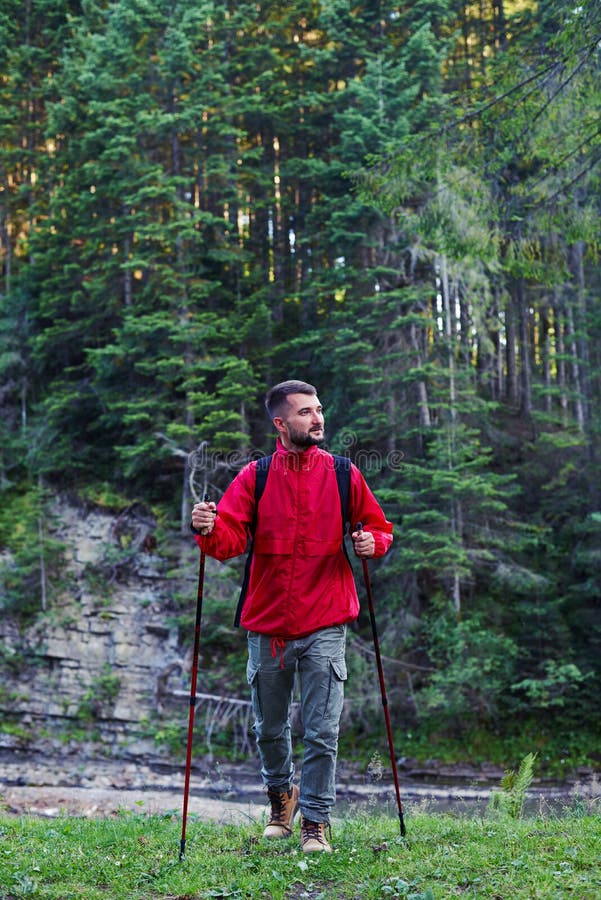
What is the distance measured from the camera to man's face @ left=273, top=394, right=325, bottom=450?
4.50m

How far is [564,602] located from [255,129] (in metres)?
14.7

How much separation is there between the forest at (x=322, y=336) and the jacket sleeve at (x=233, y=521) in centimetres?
866

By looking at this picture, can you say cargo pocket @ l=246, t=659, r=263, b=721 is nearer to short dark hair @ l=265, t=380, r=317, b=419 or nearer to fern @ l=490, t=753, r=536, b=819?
short dark hair @ l=265, t=380, r=317, b=419

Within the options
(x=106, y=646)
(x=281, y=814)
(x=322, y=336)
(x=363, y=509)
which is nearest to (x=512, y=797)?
(x=281, y=814)

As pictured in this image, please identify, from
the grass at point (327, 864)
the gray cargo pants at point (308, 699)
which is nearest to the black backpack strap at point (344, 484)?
the gray cargo pants at point (308, 699)

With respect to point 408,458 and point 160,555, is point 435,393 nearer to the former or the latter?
point 408,458

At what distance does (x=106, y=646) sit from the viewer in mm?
18484

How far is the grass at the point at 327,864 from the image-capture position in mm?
3604

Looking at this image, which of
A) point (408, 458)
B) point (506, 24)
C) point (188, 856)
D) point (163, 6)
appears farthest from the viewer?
point (506, 24)

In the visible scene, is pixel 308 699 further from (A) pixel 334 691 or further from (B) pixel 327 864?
(B) pixel 327 864

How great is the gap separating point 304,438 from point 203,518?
0.70 metres

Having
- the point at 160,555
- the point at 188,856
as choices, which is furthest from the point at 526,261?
the point at 160,555

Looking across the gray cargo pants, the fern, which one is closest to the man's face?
the gray cargo pants

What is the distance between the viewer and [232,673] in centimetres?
1708
